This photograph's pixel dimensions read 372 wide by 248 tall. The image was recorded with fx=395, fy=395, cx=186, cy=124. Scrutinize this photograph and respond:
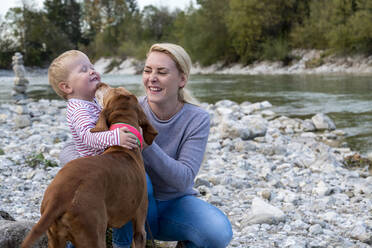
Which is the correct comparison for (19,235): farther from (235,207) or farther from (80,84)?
(235,207)

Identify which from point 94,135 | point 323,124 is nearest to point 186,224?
point 94,135

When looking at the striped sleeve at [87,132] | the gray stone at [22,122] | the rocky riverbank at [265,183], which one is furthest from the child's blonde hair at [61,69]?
the gray stone at [22,122]

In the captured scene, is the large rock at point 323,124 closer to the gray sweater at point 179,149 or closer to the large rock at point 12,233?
the gray sweater at point 179,149

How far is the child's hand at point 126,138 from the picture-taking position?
5.98 feet

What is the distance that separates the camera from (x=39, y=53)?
46.4m

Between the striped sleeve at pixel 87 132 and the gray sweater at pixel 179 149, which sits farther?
the gray sweater at pixel 179 149

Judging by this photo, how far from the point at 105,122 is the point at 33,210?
2020mm

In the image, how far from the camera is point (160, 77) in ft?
8.43

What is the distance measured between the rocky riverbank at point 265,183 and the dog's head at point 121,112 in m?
0.83

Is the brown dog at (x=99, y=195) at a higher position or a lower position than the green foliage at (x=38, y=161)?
higher

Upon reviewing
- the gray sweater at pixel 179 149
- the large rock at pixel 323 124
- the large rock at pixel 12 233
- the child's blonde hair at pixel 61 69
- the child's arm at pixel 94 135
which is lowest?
the large rock at pixel 323 124

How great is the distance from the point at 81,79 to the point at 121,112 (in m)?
0.69

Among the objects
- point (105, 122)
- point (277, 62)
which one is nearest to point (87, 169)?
point (105, 122)

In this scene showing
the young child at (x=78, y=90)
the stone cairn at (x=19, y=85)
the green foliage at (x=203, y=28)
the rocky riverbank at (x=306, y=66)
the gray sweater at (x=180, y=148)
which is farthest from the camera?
the green foliage at (x=203, y=28)
